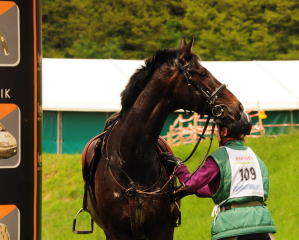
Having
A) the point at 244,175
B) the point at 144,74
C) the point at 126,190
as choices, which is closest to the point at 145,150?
Answer: the point at 126,190

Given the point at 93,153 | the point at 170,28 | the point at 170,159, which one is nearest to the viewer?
the point at 170,159

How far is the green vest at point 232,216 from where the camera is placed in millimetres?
6316

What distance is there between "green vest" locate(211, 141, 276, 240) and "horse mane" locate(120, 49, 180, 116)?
1.17 m

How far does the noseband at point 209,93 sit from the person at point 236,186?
0.43ft

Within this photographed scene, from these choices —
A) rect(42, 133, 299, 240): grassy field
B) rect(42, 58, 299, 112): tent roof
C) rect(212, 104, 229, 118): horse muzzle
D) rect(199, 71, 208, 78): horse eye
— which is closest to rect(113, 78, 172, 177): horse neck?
rect(199, 71, 208, 78): horse eye

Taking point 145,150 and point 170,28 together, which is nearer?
point 145,150

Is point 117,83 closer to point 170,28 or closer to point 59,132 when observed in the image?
point 59,132

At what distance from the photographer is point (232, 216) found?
6.36 meters

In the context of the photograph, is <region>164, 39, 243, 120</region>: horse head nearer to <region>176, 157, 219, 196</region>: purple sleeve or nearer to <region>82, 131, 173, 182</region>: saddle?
<region>176, 157, 219, 196</region>: purple sleeve

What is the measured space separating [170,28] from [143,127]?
50.4 metres

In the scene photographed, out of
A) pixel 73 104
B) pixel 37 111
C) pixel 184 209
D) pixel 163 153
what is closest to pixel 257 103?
pixel 73 104

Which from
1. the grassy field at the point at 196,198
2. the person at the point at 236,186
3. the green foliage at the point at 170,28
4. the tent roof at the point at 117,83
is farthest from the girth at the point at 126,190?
→ the green foliage at the point at 170,28

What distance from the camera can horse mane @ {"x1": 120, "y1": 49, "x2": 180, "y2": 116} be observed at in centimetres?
729

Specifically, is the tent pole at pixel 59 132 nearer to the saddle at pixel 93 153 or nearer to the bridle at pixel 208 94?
the saddle at pixel 93 153
